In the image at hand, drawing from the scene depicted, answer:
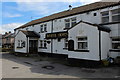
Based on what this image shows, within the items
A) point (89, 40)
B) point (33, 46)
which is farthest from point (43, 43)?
point (89, 40)

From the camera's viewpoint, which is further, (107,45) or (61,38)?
(61,38)

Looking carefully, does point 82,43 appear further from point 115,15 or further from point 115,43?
point 115,15

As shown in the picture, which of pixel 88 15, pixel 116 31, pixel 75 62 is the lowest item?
pixel 75 62

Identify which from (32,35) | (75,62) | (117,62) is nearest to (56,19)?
(32,35)

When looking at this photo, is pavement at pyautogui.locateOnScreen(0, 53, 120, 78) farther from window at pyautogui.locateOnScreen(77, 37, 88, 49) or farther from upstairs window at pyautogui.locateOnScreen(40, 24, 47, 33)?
upstairs window at pyautogui.locateOnScreen(40, 24, 47, 33)

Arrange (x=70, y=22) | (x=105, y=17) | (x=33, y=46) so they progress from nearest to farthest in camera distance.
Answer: (x=105, y=17), (x=70, y=22), (x=33, y=46)

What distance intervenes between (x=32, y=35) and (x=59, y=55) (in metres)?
6.95

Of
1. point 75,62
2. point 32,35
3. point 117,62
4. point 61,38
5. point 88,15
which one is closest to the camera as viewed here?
point 117,62

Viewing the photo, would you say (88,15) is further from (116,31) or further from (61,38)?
(61,38)

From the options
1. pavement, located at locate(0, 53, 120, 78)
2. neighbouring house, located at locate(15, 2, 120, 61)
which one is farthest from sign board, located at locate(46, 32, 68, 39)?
pavement, located at locate(0, 53, 120, 78)

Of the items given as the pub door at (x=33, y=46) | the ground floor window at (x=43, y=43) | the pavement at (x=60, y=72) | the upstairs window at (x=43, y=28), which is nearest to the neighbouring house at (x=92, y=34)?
the pavement at (x=60, y=72)

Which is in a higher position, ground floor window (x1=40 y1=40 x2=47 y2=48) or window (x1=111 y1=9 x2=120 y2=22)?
window (x1=111 y1=9 x2=120 y2=22)

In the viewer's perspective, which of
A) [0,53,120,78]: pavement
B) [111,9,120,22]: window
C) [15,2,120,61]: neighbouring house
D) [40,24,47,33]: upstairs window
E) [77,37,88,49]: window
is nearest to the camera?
[0,53,120,78]: pavement

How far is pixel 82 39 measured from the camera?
38.0 feet
